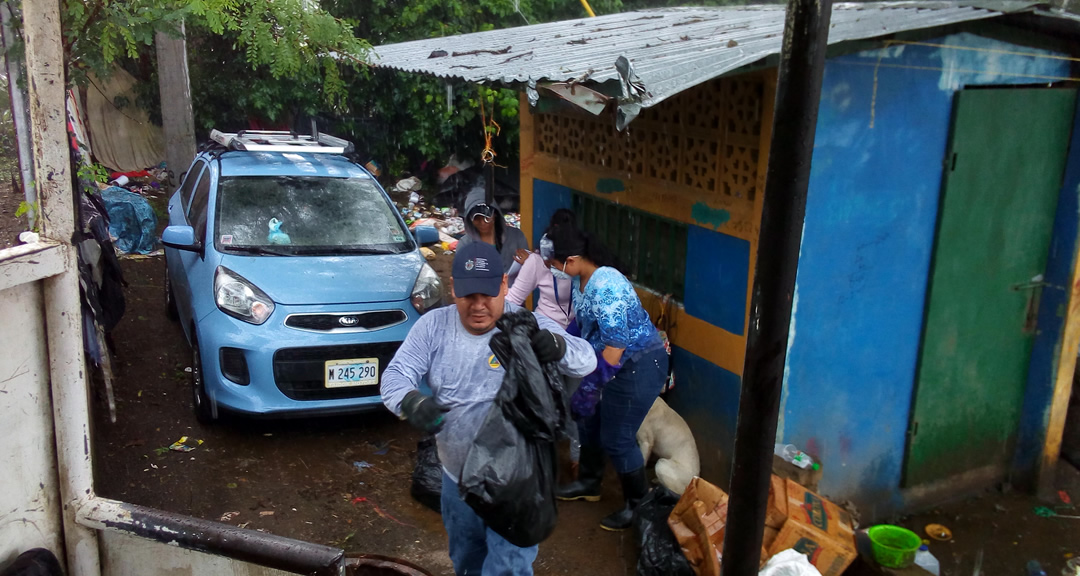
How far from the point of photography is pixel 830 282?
4.69 meters

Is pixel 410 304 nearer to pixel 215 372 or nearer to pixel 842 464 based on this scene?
pixel 215 372

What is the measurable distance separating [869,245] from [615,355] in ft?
5.63

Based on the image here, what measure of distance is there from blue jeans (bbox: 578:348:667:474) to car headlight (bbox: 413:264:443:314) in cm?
169

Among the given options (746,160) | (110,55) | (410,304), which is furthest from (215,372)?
(746,160)

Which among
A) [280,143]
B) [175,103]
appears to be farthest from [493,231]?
[175,103]

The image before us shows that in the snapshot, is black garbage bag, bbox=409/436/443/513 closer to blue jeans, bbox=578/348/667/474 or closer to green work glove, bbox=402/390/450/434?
blue jeans, bbox=578/348/667/474

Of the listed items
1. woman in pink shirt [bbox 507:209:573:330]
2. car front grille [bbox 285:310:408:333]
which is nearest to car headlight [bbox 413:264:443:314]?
car front grille [bbox 285:310:408:333]

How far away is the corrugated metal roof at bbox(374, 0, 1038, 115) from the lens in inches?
146

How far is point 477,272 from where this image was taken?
313 centimetres

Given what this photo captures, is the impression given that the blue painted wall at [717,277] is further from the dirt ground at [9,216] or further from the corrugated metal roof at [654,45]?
the dirt ground at [9,216]

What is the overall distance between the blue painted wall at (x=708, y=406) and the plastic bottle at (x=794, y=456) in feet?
0.94

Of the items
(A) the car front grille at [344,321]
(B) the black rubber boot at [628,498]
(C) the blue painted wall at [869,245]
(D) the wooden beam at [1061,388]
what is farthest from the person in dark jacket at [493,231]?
(D) the wooden beam at [1061,388]

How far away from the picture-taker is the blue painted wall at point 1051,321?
5312 mm

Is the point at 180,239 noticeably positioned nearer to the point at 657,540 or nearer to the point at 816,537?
the point at 657,540
